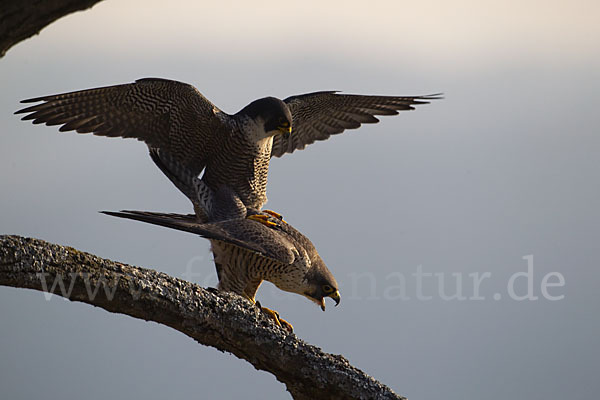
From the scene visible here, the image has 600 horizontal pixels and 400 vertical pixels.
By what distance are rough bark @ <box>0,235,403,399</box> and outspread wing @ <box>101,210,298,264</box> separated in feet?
2.98

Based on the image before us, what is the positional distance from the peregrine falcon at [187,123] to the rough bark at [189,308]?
91.7 inches

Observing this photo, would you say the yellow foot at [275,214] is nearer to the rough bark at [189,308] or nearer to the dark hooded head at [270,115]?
the dark hooded head at [270,115]

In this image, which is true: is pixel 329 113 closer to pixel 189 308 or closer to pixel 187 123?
pixel 187 123

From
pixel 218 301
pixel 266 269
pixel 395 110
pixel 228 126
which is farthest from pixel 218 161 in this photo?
pixel 218 301

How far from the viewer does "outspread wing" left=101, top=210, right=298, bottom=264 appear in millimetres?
4785

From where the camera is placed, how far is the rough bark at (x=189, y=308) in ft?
10.5

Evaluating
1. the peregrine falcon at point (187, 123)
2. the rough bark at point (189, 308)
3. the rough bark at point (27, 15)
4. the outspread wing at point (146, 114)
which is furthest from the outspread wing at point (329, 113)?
the rough bark at point (27, 15)

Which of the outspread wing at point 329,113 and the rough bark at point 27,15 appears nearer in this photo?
the rough bark at point 27,15

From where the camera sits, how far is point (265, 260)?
5.51 meters

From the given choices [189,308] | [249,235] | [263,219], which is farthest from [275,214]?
[189,308]

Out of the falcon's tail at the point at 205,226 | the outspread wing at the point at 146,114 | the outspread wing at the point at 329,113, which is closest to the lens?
the falcon's tail at the point at 205,226

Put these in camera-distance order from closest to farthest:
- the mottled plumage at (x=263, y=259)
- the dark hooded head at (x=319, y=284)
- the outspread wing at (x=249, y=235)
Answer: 1. the outspread wing at (x=249, y=235)
2. the mottled plumage at (x=263, y=259)
3. the dark hooded head at (x=319, y=284)

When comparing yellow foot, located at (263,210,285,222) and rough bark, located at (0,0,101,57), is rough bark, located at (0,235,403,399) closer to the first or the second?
rough bark, located at (0,0,101,57)

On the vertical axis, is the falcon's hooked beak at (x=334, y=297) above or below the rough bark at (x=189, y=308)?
above
